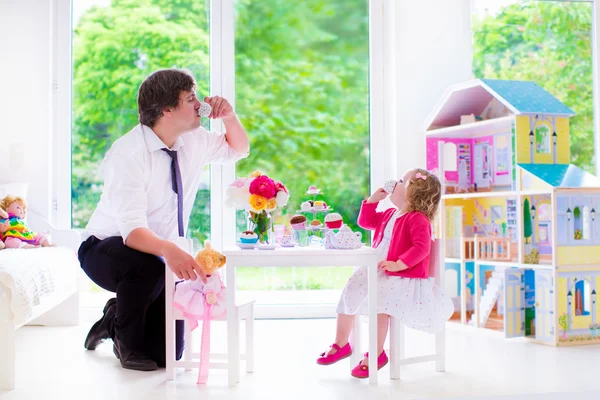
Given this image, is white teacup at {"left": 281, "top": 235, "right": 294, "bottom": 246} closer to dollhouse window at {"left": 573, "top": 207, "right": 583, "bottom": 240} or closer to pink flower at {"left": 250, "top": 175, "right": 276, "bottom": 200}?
pink flower at {"left": 250, "top": 175, "right": 276, "bottom": 200}

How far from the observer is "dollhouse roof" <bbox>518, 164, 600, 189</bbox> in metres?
3.12

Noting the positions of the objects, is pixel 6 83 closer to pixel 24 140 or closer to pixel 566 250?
pixel 24 140

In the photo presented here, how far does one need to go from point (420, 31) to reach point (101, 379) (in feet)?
9.07

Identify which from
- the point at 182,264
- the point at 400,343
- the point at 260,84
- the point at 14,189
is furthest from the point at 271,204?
the point at 14,189

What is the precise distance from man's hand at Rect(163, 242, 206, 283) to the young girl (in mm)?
588

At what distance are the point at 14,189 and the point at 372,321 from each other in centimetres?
231

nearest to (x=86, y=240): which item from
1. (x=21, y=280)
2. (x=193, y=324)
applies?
(x=21, y=280)

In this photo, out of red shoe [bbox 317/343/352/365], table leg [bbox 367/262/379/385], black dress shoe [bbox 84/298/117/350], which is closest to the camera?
table leg [bbox 367/262/379/385]

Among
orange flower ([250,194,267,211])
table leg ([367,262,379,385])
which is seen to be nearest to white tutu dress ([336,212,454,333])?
table leg ([367,262,379,385])

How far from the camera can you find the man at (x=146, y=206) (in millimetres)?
2525

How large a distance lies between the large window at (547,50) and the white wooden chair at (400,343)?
195cm

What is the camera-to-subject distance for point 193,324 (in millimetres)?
2594

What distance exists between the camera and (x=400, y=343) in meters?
2.58

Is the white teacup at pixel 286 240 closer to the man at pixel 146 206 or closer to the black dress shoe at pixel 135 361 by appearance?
the man at pixel 146 206
